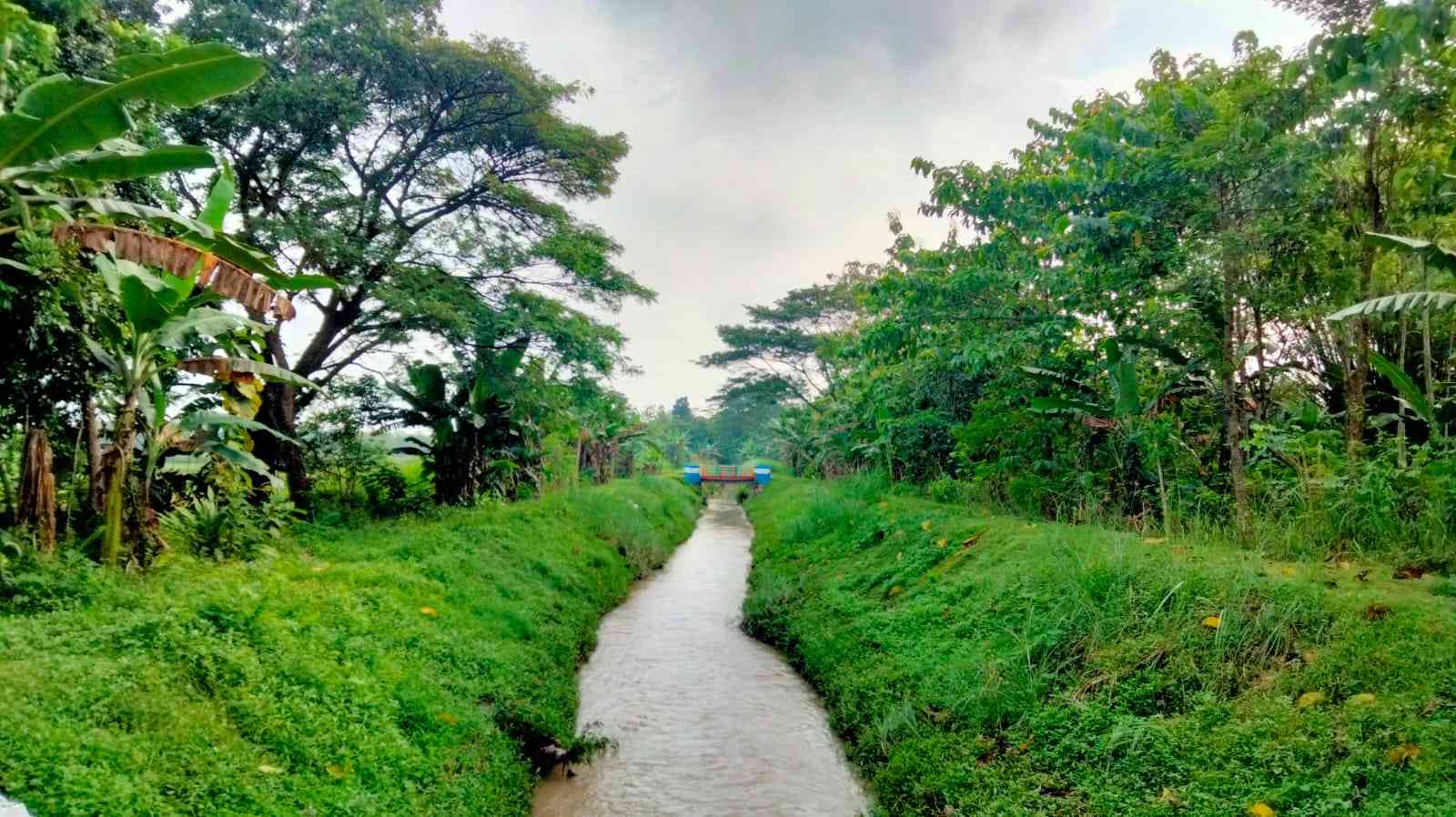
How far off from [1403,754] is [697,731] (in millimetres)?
4538

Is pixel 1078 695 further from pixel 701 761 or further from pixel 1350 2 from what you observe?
pixel 1350 2

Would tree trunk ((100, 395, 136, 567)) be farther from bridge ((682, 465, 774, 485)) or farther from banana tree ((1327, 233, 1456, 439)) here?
bridge ((682, 465, 774, 485))

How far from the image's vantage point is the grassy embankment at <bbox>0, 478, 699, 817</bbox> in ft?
10.1

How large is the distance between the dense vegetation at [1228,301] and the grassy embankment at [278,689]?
5.78 metres

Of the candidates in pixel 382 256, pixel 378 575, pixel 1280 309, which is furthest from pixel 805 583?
pixel 382 256

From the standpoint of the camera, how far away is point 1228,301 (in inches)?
255

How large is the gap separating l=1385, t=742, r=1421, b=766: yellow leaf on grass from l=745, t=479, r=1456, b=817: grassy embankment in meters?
0.01

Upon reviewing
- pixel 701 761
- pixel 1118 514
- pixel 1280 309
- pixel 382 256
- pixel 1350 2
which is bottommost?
pixel 701 761

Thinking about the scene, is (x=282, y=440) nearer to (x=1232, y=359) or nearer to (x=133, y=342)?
(x=133, y=342)

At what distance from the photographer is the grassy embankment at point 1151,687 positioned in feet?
11.2

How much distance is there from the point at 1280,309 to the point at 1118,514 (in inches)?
95.4

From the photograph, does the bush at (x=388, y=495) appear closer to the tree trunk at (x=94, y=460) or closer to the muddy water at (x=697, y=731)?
the muddy water at (x=697, y=731)

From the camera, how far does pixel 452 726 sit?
485 centimetres

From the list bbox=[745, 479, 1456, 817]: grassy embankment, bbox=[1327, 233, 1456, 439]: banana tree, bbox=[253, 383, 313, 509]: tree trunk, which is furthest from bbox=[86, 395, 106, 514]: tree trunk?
bbox=[1327, 233, 1456, 439]: banana tree
